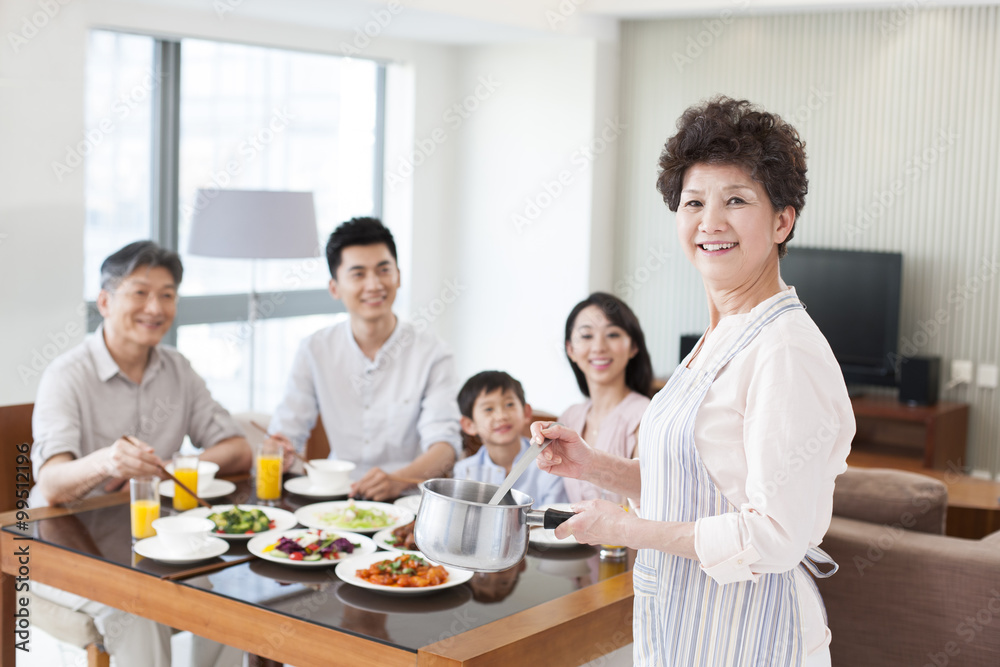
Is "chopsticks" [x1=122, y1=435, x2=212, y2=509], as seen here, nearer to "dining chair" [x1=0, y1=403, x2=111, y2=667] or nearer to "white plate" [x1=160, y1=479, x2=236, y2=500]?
"white plate" [x1=160, y1=479, x2=236, y2=500]

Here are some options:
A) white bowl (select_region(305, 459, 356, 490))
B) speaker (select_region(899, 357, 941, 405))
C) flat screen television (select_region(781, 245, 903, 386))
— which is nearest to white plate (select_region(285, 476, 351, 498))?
white bowl (select_region(305, 459, 356, 490))

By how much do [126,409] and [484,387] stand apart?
101 cm

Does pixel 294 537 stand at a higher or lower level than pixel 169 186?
lower

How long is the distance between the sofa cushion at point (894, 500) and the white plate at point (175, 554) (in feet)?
5.11

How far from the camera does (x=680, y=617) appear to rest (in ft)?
4.87

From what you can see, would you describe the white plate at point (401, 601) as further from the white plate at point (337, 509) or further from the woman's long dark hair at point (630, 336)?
the woman's long dark hair at point (630, 336)

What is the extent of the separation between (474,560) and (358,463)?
1790 mm

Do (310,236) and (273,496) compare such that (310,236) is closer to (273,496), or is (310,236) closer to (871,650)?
(273,496)

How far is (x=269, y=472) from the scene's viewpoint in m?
2.60

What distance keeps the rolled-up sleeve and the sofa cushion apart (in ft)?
4.59

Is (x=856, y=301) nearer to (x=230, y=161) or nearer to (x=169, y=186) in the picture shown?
(x=230, y=161)

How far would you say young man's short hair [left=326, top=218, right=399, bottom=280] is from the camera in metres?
3.21

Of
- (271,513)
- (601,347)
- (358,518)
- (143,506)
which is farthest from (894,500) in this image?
(143,506)

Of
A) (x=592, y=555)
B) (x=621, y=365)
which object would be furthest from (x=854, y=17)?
(x=592, y=555)
